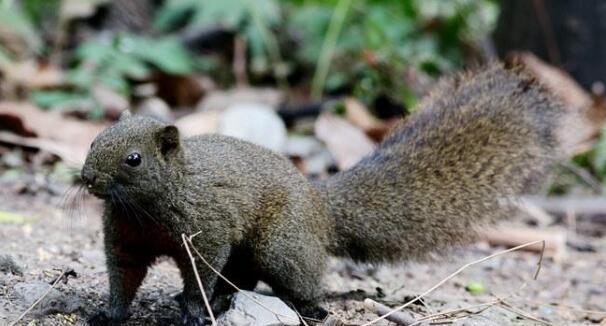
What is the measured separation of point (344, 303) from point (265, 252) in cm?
78

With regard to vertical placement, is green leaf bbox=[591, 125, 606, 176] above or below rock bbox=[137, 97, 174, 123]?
above

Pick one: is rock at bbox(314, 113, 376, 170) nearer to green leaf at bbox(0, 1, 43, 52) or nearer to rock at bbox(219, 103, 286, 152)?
rock at bbox(219, 103, 286, 152)

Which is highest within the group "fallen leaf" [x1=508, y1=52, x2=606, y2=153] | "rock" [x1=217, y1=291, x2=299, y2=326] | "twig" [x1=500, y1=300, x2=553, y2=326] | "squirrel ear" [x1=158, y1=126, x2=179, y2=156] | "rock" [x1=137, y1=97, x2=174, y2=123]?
"fallen leaf" [x1=508, y1=52, x2=606, y2=153]

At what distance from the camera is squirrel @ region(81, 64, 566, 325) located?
4277mm

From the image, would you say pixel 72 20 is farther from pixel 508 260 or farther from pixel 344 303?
pixel 344 303

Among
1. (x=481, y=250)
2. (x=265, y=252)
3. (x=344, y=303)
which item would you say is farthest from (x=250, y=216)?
(x=481, y=250)

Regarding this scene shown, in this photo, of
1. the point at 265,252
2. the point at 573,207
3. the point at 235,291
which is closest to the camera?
the point at 265,252

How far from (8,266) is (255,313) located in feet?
4.39

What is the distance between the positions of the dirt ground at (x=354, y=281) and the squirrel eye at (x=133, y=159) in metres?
0.82

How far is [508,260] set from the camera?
727 centimetres

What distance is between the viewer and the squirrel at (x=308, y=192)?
→ 4.28 metres

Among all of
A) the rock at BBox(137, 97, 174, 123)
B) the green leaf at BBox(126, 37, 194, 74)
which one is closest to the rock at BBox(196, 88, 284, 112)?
the rock at BBox(137, 97, 174, 123)

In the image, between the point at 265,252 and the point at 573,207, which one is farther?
the point at 573,207

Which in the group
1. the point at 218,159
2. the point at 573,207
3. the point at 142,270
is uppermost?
the point at 573,207
